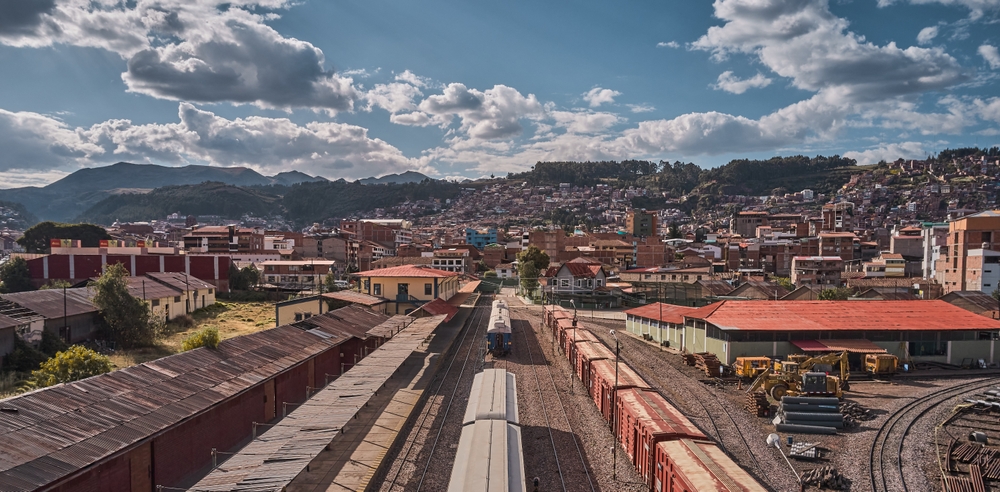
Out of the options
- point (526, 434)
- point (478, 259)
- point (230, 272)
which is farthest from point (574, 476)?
point (478, 259)

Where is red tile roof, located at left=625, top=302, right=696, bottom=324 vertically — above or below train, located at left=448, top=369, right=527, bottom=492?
below

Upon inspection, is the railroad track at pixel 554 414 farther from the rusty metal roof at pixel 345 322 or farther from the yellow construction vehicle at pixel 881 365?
the yellow construction vehicle at pixel 881 365

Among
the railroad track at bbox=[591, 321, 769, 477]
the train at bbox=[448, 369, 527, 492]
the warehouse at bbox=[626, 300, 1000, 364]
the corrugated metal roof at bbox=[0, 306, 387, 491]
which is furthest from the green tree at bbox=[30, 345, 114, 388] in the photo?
the warehouse at bbox=[626, 300, 1000, 364]

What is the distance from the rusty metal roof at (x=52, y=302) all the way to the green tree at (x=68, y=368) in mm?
13888

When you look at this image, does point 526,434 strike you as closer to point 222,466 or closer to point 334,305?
point 222,466

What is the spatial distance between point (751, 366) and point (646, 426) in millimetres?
14507

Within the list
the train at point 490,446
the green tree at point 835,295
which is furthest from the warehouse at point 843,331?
the green tree at point 835,295

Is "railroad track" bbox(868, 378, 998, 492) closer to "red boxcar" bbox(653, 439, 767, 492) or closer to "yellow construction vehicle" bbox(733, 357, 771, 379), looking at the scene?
"red boxcar" bbox(653, 439, 767, 492)

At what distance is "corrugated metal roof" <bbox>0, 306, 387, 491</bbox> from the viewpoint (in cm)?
A: 1061

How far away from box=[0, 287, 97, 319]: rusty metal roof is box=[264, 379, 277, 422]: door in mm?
17467

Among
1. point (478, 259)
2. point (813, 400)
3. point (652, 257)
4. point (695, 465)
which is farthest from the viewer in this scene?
point (478, 259)

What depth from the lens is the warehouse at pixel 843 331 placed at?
28.5 m

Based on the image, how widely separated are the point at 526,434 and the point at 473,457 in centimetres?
627

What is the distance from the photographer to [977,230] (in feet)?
186
